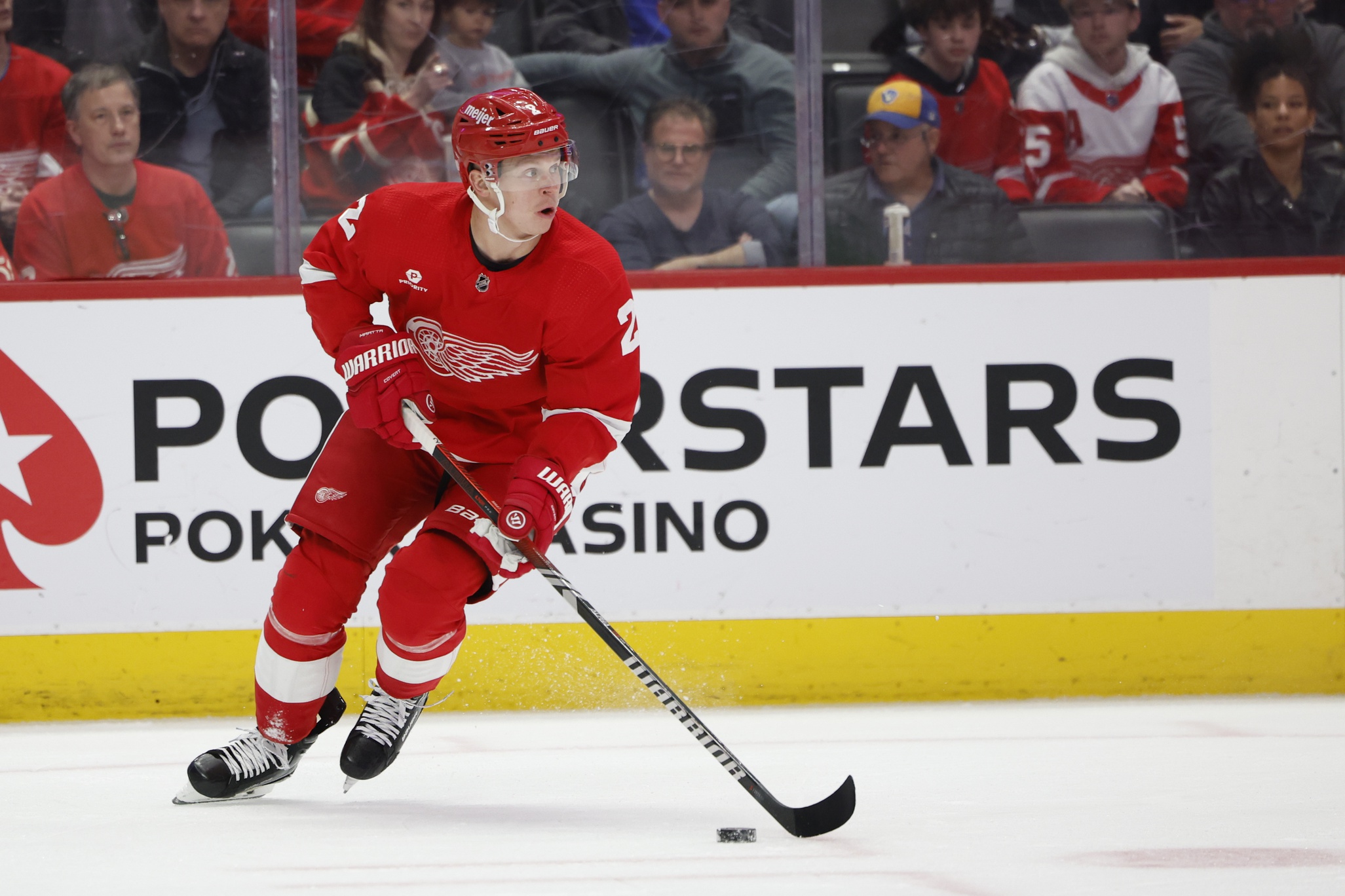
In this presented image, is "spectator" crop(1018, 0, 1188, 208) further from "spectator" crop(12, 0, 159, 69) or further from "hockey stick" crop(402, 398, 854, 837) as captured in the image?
"spectator" crop(12, 0, 159, 69)

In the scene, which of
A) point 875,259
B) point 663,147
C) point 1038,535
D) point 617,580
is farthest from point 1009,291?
point 617,580

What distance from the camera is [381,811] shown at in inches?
94.7

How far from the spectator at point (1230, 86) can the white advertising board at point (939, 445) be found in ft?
1.26

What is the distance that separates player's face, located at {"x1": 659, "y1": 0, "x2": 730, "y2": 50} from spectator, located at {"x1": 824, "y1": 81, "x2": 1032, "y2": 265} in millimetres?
409

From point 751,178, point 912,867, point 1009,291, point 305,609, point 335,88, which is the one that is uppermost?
point 335,88

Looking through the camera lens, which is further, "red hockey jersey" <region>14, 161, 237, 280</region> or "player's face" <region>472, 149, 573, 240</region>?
"red hockey jersey" <region>14, 161, 237, 280</region>

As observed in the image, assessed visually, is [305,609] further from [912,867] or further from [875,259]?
[875,259]

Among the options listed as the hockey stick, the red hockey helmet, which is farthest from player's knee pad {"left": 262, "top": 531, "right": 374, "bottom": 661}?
the red hockey helmet

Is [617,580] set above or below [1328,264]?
below

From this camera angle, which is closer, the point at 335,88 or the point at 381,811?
the point at 381,811

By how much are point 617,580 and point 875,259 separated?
968mm

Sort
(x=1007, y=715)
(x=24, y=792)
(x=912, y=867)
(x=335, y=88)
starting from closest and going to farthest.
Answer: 1. (x=912, y=867)
2. (x=24, y=792)
3. (x=1007, y=715)
4. (x=335, y=88)

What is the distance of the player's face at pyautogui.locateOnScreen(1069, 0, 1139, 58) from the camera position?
3701mm

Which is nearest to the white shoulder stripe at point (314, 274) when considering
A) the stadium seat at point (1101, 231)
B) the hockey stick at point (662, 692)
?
the hockey stick at point (662, 692)
